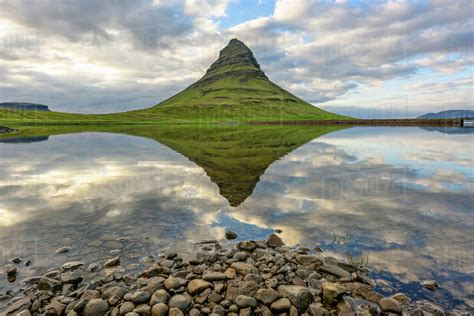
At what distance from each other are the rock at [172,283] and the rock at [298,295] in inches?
135

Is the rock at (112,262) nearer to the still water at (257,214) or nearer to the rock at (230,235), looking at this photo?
the still water at (257,214)

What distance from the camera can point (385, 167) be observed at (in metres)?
33.2

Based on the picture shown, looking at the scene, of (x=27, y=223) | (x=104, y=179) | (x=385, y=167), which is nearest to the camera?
(x=27, y=223)

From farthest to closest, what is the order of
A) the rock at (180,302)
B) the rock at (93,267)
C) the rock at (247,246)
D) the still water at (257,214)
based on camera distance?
1. the rock at (247,246)
2. the still water at (257,214)
3. the rock at (93,267)
4. the rock at (180,302)

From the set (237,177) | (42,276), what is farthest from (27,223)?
(237,177)

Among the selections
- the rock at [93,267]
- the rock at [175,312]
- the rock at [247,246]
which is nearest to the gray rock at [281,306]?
the rock at [175,312]

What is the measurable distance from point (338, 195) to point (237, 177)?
934cm

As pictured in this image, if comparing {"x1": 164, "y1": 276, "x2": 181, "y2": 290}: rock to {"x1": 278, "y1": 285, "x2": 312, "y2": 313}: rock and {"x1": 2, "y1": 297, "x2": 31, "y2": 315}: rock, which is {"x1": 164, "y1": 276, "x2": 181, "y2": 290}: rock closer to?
{"x1": 278, "y1": 285, "x2": 312, "y2": 313}: rock

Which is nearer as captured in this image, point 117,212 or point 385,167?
point 117,212

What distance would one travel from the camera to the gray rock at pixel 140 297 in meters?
9.16

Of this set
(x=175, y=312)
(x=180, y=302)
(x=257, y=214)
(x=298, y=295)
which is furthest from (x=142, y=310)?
(x=257, y=214)

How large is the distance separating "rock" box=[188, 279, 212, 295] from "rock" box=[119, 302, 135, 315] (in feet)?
6.02

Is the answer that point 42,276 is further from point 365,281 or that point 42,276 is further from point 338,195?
point 338,195

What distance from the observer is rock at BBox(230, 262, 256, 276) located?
11.0 m
